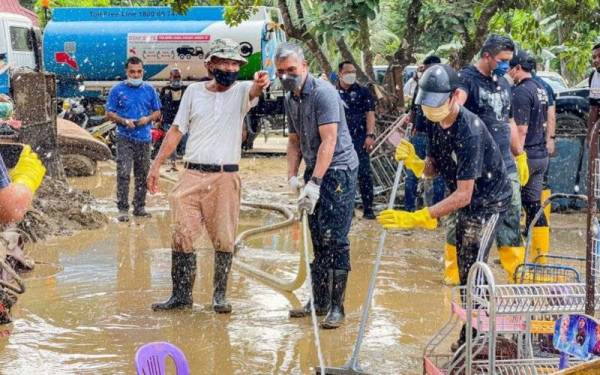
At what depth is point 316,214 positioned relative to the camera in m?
6.61

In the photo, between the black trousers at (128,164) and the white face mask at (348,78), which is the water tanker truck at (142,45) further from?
the white face mask at (348,78)

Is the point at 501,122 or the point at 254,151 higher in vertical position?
the point at 501,122

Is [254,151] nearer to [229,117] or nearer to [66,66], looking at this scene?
[66,66]

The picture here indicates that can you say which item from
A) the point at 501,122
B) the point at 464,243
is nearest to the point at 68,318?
the point at 464,243

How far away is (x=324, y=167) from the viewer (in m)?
6.34

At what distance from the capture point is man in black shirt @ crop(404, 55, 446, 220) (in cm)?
938

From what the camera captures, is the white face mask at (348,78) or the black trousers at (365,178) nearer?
the white face mask at (348,78)

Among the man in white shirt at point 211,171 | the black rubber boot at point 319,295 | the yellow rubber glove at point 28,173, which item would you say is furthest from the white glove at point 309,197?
the yellow rubber glove at point 28,173

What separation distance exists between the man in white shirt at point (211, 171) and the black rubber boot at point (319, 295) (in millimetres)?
511

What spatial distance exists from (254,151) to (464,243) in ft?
52.8

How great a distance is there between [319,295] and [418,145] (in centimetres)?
378

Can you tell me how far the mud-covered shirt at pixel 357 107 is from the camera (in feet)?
35.7

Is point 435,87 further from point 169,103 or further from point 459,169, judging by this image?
point 169,103

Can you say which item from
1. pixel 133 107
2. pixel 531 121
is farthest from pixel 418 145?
pixel 133 107
